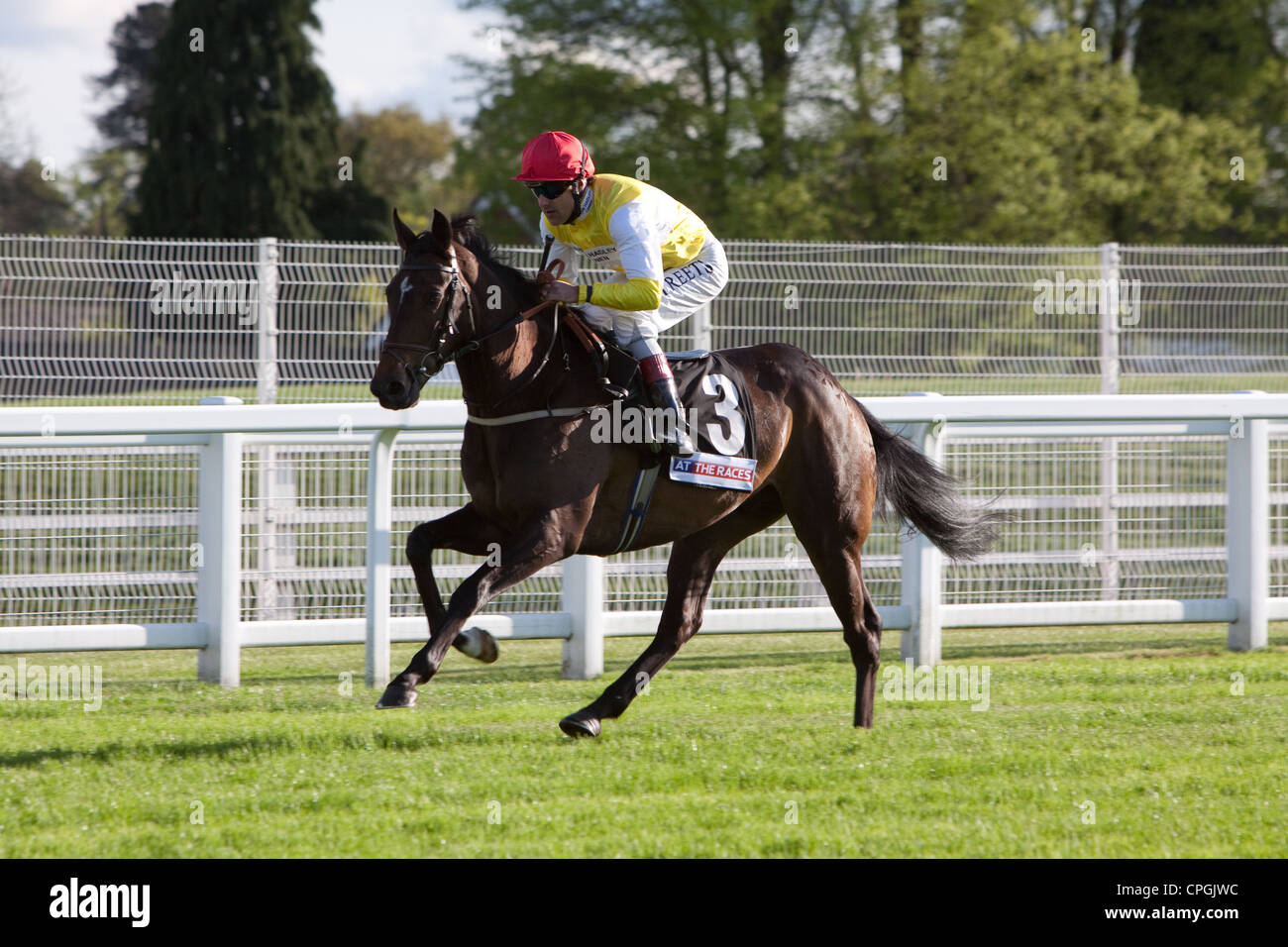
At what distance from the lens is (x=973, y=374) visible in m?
10.2

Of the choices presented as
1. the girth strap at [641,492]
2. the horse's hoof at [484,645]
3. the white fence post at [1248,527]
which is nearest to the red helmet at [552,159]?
the girth strap at [641,492]

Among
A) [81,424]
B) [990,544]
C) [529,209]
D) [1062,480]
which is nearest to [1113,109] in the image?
[529,209]

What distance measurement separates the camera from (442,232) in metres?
4.82

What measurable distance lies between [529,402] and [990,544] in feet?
7.38

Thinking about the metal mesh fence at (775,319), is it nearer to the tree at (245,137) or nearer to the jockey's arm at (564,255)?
the jockey's arm at (564,255)

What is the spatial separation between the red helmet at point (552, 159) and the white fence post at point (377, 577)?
1.82 metres

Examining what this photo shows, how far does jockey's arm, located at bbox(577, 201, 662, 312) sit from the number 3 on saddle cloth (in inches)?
10.1

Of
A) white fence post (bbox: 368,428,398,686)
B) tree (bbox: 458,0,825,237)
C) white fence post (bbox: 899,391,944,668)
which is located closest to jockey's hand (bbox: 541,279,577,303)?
white fence post (bbox: 368,428,398,686)

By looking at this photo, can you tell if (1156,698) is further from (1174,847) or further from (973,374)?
(973,374)

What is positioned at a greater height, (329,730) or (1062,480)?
(1062,480)
